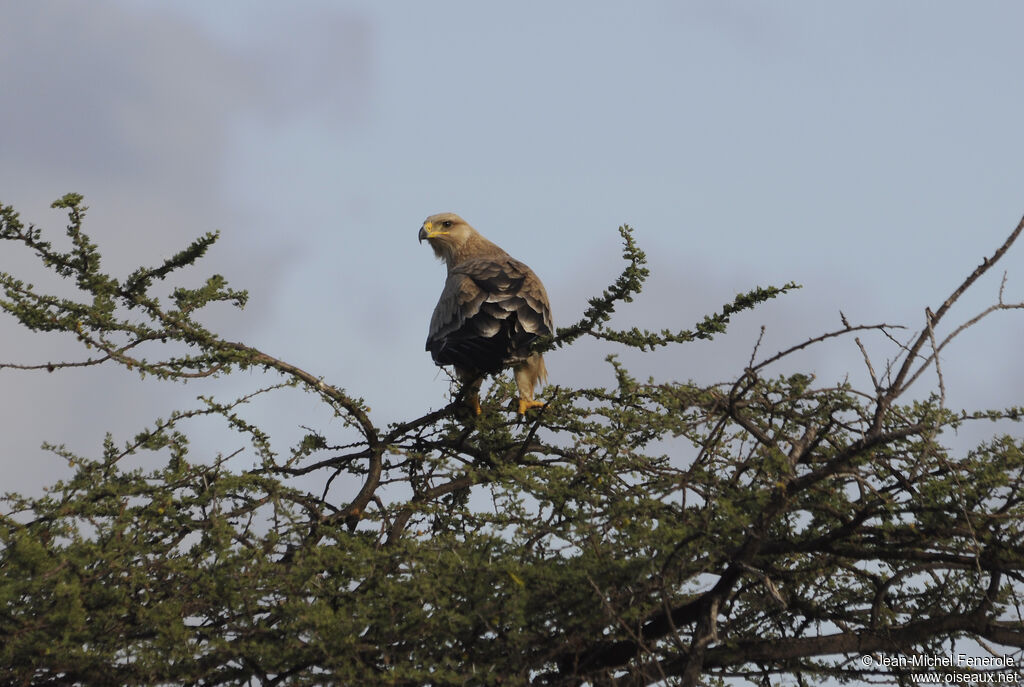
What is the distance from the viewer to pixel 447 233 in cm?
940

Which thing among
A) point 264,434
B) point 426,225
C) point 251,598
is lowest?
point 251,598

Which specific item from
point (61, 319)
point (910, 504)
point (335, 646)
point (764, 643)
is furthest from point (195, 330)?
point (910, 504)

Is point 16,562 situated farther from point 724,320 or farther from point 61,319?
point 724,320

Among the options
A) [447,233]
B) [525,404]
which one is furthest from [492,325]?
[447,233]

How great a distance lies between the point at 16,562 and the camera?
224 inches

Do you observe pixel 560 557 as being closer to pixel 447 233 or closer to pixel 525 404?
pixel 525 404

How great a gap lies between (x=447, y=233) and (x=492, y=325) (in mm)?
2760

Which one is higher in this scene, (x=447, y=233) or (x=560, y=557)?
(x=447, y=233)

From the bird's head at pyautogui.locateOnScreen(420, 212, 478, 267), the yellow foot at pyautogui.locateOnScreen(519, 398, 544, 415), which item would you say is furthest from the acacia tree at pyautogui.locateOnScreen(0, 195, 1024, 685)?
the bird's head at pyautogui.locateOnScreen(420, 212, 478, 267)

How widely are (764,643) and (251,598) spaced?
2.40 m

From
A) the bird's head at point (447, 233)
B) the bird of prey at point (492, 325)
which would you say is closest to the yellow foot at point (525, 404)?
the bird of prey at point (492, 325)

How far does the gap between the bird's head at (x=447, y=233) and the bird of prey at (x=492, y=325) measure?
1641 mm

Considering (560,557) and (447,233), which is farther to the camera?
(447,233)

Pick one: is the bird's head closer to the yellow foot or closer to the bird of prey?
the bird of prey
